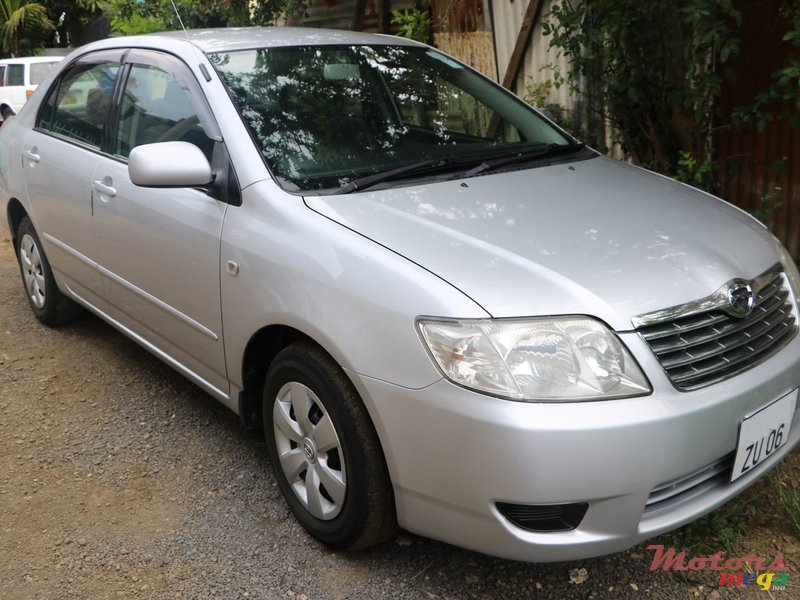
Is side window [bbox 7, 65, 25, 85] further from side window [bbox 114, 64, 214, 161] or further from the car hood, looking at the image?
the car hood

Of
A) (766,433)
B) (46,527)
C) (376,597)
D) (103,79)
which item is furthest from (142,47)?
(766,433)

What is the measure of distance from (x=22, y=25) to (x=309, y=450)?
2036 cm

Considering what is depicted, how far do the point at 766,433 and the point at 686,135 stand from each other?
296 centimetres

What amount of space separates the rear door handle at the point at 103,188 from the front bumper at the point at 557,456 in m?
1.75

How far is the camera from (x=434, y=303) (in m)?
2.20

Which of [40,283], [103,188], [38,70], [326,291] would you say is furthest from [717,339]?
[38,70]

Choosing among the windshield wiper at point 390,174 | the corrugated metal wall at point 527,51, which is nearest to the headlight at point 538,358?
the windshield wiper at point 390,174

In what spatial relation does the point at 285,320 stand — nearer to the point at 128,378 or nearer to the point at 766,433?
the point at 766,433

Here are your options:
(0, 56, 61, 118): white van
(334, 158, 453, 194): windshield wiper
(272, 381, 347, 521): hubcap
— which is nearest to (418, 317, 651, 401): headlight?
(272, 381, 347, 521): hubcap

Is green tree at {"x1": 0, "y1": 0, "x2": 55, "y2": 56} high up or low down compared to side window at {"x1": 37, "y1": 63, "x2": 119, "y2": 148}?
up

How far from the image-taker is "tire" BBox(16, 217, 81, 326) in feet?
15.3

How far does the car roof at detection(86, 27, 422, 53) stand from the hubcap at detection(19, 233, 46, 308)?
146 cm

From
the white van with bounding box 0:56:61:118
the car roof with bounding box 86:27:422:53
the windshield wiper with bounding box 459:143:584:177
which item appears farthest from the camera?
the white van with bounding box 0:56:61:118

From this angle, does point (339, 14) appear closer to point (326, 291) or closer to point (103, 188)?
point (103, 188)
